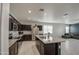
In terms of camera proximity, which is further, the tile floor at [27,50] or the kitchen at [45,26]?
the tile floor at [27,50]

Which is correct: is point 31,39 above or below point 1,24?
below

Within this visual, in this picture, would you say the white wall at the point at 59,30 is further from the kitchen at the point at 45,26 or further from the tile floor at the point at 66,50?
the tile floor at the point at 66,50

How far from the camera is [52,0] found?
25.7 inches

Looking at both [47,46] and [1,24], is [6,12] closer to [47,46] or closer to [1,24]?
[1,24]

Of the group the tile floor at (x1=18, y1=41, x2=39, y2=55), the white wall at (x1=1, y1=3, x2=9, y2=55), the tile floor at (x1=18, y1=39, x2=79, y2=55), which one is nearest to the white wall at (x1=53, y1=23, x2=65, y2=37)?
the tile floor at (x1=18, y1=39, x2=79, y2=55)

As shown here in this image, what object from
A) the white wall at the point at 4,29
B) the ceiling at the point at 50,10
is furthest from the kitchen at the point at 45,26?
the white wall at the point at 4,29

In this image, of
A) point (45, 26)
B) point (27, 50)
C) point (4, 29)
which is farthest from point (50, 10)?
point (4, 29)

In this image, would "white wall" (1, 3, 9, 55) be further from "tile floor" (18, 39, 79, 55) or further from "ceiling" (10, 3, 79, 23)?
"tile floor" (18, 39, 79, 55)

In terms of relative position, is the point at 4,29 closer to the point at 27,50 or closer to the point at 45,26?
the point at 27,50

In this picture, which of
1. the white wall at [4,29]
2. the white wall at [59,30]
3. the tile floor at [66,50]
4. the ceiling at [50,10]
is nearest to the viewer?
the white wall at [4,29]

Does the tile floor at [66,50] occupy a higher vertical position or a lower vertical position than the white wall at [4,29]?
lower
